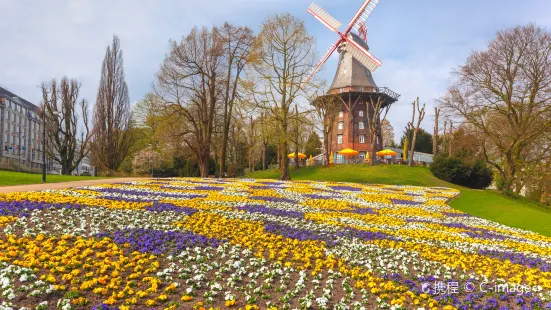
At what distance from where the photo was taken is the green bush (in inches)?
1813

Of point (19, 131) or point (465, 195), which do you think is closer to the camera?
point (465, 195)

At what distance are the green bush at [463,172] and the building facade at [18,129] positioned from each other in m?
95.6

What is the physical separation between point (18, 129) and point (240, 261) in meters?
135

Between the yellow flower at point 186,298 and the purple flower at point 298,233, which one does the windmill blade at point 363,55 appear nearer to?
the purple flower at point 298,233

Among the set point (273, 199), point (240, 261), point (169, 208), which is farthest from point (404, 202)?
point (240, 261)

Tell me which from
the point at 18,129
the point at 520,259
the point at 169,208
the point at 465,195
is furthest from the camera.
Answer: the point at 18,129

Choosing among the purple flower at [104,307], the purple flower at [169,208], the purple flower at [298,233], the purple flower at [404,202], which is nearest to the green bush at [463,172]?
the purple flower at [404,202]

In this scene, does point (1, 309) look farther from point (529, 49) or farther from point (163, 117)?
point (529, 49)

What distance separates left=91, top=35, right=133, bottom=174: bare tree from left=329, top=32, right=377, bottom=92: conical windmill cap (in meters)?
35.1

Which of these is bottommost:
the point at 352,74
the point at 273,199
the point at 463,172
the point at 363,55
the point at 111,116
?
the point at 273,199

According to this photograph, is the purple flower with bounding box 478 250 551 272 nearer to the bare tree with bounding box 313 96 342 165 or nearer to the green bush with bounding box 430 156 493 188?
the green bush with bounding box 430 156 493 188

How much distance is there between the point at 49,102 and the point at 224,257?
56.3m

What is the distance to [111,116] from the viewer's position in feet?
181

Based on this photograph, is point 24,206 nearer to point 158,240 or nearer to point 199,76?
point 158,240
